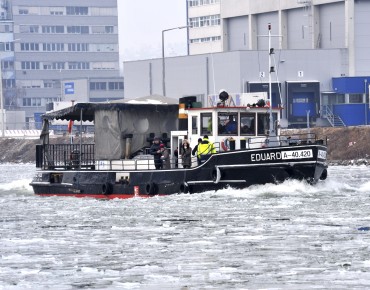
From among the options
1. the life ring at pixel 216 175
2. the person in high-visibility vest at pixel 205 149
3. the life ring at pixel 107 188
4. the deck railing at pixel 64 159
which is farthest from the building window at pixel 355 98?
the life ring at pixel 216 175

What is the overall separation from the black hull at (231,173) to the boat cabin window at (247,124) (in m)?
2.89

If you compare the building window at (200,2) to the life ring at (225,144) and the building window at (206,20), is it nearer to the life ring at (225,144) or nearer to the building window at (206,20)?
the building window at (206,20)

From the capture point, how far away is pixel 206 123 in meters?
46.3

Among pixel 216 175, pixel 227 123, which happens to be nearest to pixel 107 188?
pixel 227 123

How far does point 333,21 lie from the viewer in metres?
124

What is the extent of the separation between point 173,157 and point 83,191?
4.10m

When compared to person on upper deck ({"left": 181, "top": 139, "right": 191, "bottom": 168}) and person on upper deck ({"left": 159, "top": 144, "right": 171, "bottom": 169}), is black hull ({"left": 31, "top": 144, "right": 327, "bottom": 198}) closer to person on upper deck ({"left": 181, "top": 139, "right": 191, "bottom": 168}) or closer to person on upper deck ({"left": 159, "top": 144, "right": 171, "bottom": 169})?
person on upper deck ({"left": 181, "top": 139, "right": 191, "bottom": 168})

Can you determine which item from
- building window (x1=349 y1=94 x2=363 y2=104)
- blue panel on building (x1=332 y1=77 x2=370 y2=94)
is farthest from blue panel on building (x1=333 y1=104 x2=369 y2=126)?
blue panel on building (x1=332 y1=77 x2=370 y2=94)

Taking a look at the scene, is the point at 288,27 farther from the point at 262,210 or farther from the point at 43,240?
the point at 43,240

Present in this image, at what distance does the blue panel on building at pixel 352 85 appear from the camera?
122m

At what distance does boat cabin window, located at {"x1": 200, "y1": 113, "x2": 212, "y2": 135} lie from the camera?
152 feet

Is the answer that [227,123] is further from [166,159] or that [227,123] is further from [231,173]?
[231,173]

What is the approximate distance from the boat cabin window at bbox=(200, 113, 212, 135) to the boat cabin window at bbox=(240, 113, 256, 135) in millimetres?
1092

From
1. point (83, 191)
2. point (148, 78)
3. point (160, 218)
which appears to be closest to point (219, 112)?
point (83, 191)
